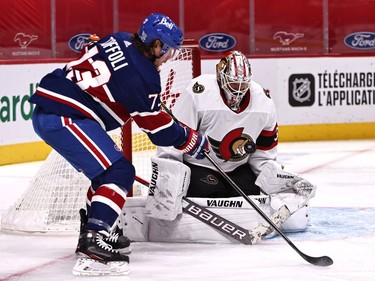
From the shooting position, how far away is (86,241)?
416 cm

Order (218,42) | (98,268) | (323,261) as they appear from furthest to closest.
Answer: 1. (218,42)
2. (323,261)
3. (98,268)

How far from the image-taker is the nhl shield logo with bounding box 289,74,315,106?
985 cm

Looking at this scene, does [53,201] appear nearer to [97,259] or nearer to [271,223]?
[97,259]

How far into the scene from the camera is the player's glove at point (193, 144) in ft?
14.4

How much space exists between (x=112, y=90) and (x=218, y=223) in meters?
0.91

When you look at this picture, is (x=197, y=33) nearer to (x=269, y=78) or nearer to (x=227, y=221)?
(x=269, y=78)

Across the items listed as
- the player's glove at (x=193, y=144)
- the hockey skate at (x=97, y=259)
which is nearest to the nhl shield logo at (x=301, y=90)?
the player's glove at (x=193, y=144)

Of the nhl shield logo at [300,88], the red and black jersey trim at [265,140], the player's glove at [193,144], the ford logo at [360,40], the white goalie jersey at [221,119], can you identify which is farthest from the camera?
the ford logo at [360,40]

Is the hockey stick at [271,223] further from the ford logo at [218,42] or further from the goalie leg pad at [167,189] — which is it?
the ford logo at [218,42]

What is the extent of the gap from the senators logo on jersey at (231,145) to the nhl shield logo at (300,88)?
4.91 meters

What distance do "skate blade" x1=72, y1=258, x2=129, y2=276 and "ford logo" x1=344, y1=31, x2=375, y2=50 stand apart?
695 cm

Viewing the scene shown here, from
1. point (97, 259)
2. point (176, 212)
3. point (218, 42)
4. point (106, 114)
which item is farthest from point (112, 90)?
point (218, 42)

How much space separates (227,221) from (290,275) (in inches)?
29.2

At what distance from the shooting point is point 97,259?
13.6 feet
